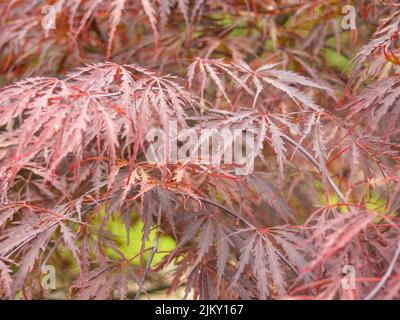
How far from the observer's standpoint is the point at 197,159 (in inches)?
41.2

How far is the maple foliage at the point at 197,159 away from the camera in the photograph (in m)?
0.87

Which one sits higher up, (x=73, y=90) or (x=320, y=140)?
(x=73, y=90)

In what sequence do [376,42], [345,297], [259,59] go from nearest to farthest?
[345,297]
[376,42]
[259,59]

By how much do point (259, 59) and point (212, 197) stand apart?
557mm

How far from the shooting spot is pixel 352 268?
826mm

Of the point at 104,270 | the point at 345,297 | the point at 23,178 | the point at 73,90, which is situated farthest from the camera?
the point at 23,178

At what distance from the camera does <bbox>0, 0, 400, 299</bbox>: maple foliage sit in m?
0.87

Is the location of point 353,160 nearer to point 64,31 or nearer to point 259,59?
point 259,59

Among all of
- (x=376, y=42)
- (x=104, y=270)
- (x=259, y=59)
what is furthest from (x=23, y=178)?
(x=376, y=42)

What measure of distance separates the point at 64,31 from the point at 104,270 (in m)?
0.77
